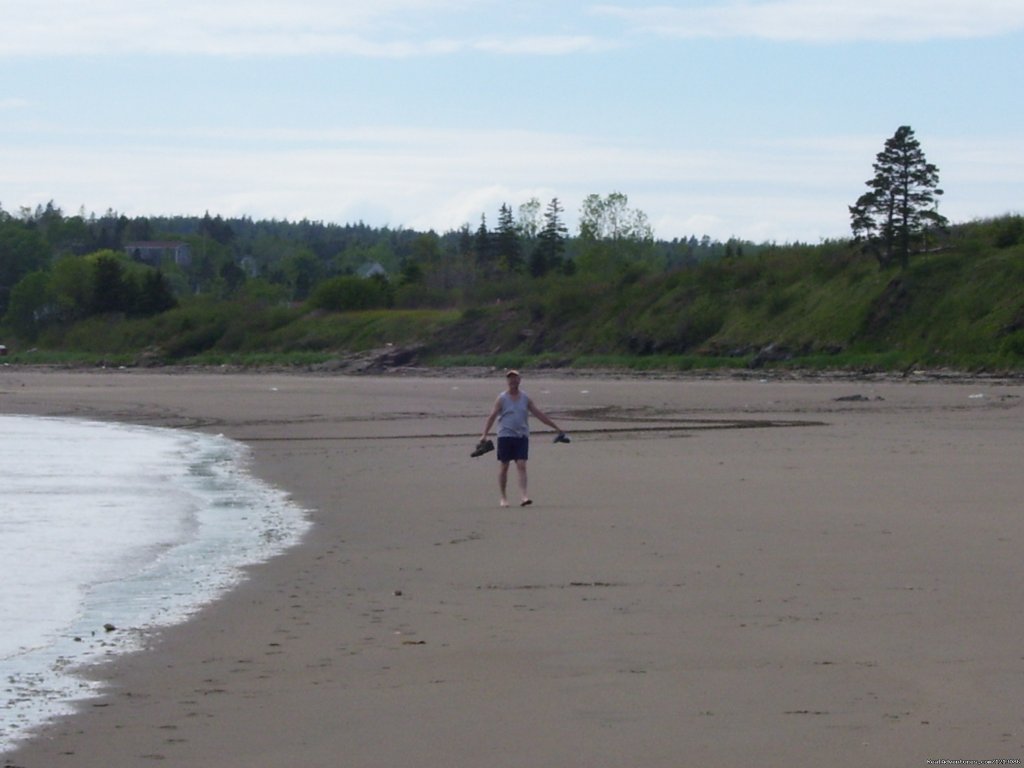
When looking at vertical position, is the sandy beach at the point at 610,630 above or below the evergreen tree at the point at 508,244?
below

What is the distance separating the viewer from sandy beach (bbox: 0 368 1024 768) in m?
5.89

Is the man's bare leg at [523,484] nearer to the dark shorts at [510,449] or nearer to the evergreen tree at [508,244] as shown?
the dark shorts at [510,449]

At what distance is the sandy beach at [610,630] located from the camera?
5.89 meters

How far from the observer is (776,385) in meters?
44.3

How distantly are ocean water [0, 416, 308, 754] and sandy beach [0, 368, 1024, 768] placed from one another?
1.04 feet

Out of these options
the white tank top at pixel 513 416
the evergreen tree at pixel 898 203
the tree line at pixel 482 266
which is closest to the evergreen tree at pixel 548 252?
the tree line at pixel 482 266

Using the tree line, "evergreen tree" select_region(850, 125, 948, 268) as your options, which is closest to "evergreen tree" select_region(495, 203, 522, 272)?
the tree line

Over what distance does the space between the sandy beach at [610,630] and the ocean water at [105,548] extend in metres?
0.32

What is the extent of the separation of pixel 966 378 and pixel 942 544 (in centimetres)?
3489

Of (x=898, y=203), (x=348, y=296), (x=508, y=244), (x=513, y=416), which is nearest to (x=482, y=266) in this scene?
(x=508, y=244)

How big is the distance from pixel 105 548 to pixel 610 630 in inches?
233

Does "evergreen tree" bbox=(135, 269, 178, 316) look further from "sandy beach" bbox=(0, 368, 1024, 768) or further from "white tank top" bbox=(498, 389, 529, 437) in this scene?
"white tank top" bbox=(498, 389, 529, 437)

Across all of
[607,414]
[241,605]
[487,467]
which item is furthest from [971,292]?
[241,605]

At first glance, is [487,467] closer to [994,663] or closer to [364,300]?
[994,663]
